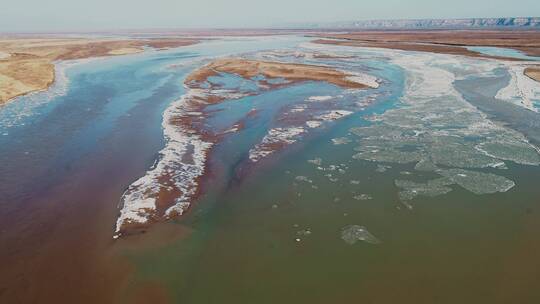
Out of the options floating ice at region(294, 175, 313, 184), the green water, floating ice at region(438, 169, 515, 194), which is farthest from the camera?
floating ice at region(294, 175, 313, 184)

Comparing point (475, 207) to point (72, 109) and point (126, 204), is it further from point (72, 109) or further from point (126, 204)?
point (72, 109)

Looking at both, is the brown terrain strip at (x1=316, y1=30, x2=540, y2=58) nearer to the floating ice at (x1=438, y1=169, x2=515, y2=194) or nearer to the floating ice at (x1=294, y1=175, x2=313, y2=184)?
the floating ice at (x1=438, y1=169, x2=515, y2=194)

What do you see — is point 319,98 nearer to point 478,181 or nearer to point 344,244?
point 478,181

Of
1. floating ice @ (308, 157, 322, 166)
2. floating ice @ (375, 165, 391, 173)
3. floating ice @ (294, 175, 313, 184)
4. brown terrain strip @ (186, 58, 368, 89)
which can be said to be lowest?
floating ice @ (294, 175, 313, 184)

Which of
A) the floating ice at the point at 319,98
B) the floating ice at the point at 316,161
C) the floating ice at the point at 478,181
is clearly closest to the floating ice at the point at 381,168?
the floating ice at the point at 478,181

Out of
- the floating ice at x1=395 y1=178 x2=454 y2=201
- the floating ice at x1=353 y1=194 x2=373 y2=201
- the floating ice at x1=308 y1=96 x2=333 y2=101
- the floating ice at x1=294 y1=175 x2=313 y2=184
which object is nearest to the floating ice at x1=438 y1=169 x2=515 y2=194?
the floating ice at x1=395 y1=178 x2=454 y2=201
